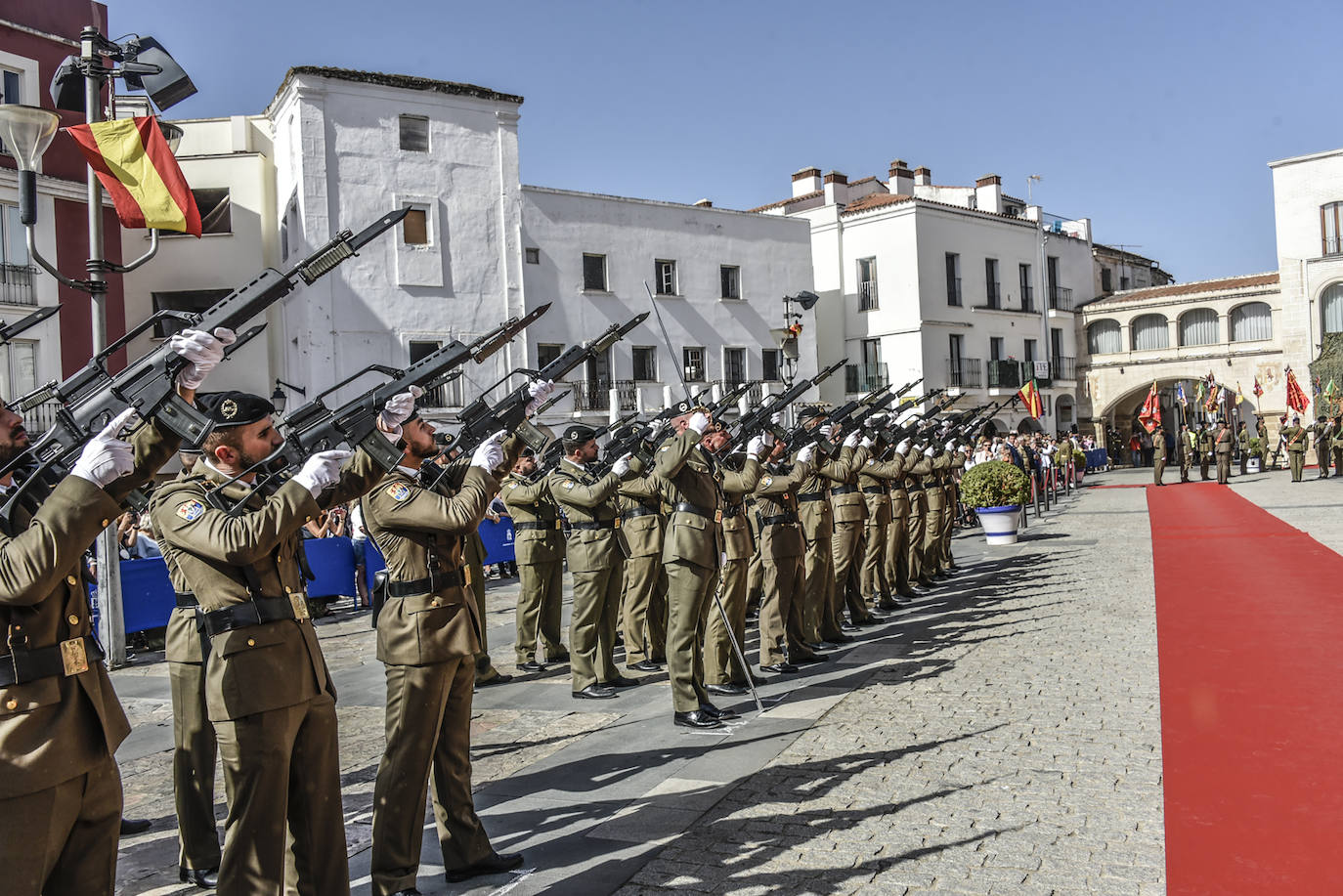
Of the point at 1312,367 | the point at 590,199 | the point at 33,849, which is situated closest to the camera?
the point at 33,849

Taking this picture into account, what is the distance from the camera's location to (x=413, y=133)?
27.1 metres

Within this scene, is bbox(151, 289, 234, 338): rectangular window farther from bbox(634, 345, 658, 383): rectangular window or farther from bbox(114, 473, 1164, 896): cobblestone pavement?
bbox(114, 473, 1164, 896): cobblestone pavement

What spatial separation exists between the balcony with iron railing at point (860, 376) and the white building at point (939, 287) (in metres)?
0.04

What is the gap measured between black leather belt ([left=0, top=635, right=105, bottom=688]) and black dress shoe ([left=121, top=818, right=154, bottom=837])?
267 cm

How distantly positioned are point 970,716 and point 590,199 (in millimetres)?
25753

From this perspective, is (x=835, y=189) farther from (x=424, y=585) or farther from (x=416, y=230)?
(x=424, y=585)

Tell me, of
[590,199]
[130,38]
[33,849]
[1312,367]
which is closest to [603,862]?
[33,849]

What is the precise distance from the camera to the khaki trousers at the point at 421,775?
4.29m

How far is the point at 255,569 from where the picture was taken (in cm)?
380

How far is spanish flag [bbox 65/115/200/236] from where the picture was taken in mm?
8766

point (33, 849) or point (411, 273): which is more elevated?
point (411, 273)


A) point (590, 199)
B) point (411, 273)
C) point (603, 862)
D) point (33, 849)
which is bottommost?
point (603, 862)

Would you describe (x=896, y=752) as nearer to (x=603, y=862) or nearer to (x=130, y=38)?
(x=603, y=862)

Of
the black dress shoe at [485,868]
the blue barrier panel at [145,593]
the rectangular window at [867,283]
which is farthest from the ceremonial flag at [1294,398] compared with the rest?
the black dress shoe at [485,868]
